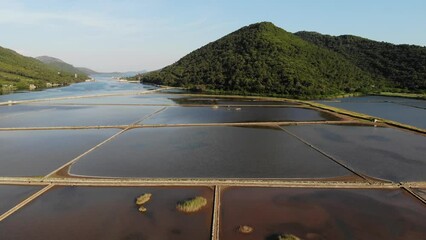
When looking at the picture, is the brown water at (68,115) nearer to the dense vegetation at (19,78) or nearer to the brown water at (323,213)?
the brown water at (323,213)

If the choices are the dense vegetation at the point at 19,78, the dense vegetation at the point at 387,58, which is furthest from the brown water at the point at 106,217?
the dense vegetation at the point at 387,58

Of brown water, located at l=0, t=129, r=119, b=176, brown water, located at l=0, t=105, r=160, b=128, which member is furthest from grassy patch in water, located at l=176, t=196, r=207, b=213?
brown water, located at l=0, t=105, r=160, b=128

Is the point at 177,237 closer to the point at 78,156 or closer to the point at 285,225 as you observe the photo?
the point at 285,225

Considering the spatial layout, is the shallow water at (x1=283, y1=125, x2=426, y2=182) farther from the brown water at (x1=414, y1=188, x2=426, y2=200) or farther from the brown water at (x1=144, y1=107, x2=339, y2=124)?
the brown water at (x1=144, y1=107, x2=339, y2=124)

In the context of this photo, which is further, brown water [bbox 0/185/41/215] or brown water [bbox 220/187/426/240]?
brown water [bbox 0/185/41/215]

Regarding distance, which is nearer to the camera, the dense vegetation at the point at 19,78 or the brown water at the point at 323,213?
the brown water at the point at 323,213
